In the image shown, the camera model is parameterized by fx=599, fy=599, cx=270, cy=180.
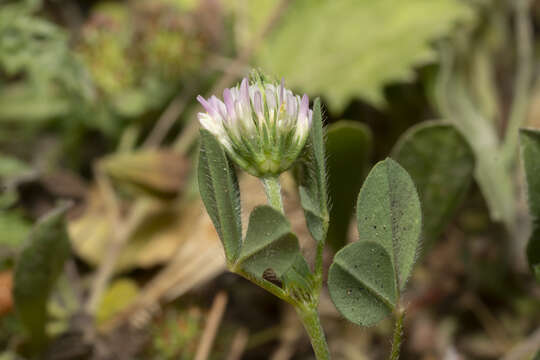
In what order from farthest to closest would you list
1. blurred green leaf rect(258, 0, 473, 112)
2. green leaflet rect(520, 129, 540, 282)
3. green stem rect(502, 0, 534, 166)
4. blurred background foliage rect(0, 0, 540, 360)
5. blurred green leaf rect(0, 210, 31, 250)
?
blurred green leaf rect(258, 0, 473, 112)
green stem rect(502, 0, 534, 166)
blurred green leaf rect(0, 210, 31, 250)
blurred background foliage rect(0, 0, 540, 360)
green leaflet rect(520, 129, 540, 282)

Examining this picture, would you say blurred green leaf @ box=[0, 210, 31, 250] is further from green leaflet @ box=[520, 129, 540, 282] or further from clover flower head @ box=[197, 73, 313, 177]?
green leaflet @ box=[520, 129, 540, 282]

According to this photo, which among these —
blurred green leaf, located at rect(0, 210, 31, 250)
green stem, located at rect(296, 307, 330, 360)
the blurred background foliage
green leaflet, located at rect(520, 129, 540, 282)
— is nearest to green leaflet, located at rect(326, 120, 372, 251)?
the blurred background foliage

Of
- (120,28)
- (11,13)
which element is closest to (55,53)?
(11,13)

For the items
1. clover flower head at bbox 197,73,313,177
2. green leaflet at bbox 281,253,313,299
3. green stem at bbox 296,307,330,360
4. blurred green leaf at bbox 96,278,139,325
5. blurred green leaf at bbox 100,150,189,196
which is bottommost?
blurred green leaf at bbox 96,278,139,325

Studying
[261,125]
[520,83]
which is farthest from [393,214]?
[520,83]

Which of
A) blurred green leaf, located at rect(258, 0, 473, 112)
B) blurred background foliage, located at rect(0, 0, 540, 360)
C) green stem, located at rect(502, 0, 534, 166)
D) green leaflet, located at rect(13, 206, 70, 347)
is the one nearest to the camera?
green leaflet, located at rect(13, 206, 70, 347)

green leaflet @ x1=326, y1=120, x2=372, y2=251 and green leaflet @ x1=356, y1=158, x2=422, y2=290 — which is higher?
green leaflet @ x1=356, y1=158, x2=422, y2=290
